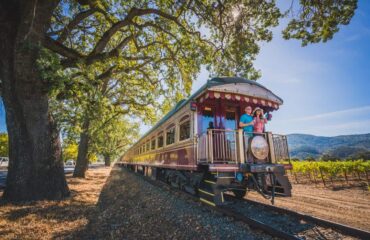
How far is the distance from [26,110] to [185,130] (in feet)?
18.1

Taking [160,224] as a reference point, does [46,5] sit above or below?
above

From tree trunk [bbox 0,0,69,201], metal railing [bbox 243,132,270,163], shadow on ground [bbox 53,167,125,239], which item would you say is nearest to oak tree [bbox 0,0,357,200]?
tree trunk [bbox 0,0,69,201]

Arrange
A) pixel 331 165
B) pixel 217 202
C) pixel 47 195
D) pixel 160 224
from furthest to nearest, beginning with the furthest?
pixel 331 165 < pixel 47 195 < pixel 217 202 < pixel 160 224

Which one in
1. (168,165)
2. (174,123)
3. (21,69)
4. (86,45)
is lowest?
(168,165)

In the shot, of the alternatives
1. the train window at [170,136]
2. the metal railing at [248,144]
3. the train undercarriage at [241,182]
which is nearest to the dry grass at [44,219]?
the train undercarriage at [241,182]

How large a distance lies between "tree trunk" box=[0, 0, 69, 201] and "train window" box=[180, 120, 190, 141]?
15.8 feet

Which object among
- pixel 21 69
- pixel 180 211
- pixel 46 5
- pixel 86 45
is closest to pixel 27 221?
pixel 180 211

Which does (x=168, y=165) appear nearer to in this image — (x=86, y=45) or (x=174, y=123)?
(x=174, y=123)

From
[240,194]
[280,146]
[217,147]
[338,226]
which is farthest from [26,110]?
[338,226]

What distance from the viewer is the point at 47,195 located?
7340 millimetres

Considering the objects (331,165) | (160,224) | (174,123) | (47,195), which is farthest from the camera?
(331,165)

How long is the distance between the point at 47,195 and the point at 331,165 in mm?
18585

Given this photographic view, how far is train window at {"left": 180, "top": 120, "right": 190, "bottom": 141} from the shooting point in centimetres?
757

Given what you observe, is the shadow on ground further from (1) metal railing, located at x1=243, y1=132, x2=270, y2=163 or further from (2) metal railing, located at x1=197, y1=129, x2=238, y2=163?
(1) metal railing, located at x1=243, y1=132, x2=270, y2=163
